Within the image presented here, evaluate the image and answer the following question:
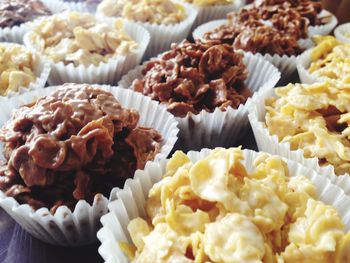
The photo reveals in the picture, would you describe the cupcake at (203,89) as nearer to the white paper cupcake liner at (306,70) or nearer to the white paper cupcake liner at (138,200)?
the white paper cupcake liner at (306,70)

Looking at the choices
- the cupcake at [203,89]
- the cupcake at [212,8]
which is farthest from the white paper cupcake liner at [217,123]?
the cupcake at [212,8]

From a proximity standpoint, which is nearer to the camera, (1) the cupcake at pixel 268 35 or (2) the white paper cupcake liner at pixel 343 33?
(1) the cupcake at pixel 268 35

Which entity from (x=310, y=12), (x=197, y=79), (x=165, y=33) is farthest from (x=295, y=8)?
(x=197, y=79)

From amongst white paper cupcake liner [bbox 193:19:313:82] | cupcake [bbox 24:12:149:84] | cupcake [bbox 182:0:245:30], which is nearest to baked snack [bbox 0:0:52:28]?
cupcake [bbox 24:12:149:84]

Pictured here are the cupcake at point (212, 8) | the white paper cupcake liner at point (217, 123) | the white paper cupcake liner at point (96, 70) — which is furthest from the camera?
the cupcake at point (212, 8)

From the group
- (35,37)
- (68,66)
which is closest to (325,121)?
(68,66)

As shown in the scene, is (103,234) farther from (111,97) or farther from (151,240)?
(111,97)

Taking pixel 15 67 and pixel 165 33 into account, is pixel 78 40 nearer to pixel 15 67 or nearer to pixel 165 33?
pixel 15 67

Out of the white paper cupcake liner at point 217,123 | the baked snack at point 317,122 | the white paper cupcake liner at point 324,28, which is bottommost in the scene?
the white paper cupcake liner at point 217,123
